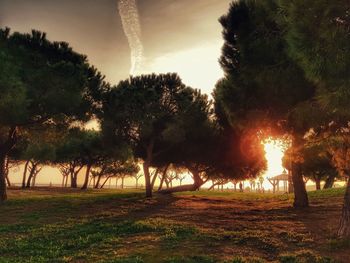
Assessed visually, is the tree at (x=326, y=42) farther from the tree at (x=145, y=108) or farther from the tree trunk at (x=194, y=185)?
the tree trunk at (x=194, y=185)

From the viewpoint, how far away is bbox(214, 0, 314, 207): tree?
22375 millimetres

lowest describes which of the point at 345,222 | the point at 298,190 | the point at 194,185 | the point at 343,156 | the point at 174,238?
the point at 174,238

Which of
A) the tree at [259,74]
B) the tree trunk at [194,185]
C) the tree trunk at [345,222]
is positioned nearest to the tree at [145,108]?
the tree trunk at [194,185]

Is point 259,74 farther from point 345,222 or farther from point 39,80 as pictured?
point 39,80

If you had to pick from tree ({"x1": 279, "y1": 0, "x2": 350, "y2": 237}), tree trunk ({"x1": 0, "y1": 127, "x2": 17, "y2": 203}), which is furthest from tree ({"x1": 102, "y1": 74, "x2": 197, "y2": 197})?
tree ({"x1": 279, "y1": 0, "x2": 350, "y2": 237})

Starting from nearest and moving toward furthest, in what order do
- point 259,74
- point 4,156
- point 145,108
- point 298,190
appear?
point 259,74 → point 298,190 → point 4,156 → point 145,108

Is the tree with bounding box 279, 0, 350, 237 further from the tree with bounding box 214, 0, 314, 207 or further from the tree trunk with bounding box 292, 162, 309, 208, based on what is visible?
the tree trunk with bounding box 292, 162, 309, 208

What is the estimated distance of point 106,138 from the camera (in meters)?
44.7

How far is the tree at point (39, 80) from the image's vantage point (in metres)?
33.2

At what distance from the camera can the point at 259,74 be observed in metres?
23.0

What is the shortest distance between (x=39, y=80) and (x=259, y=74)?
19.8 metres

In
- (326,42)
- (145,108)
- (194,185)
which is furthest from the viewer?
(194,185)

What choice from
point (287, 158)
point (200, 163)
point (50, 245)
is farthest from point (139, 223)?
point (200, 163)

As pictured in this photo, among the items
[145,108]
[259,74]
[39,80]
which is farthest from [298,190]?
[39,80]
